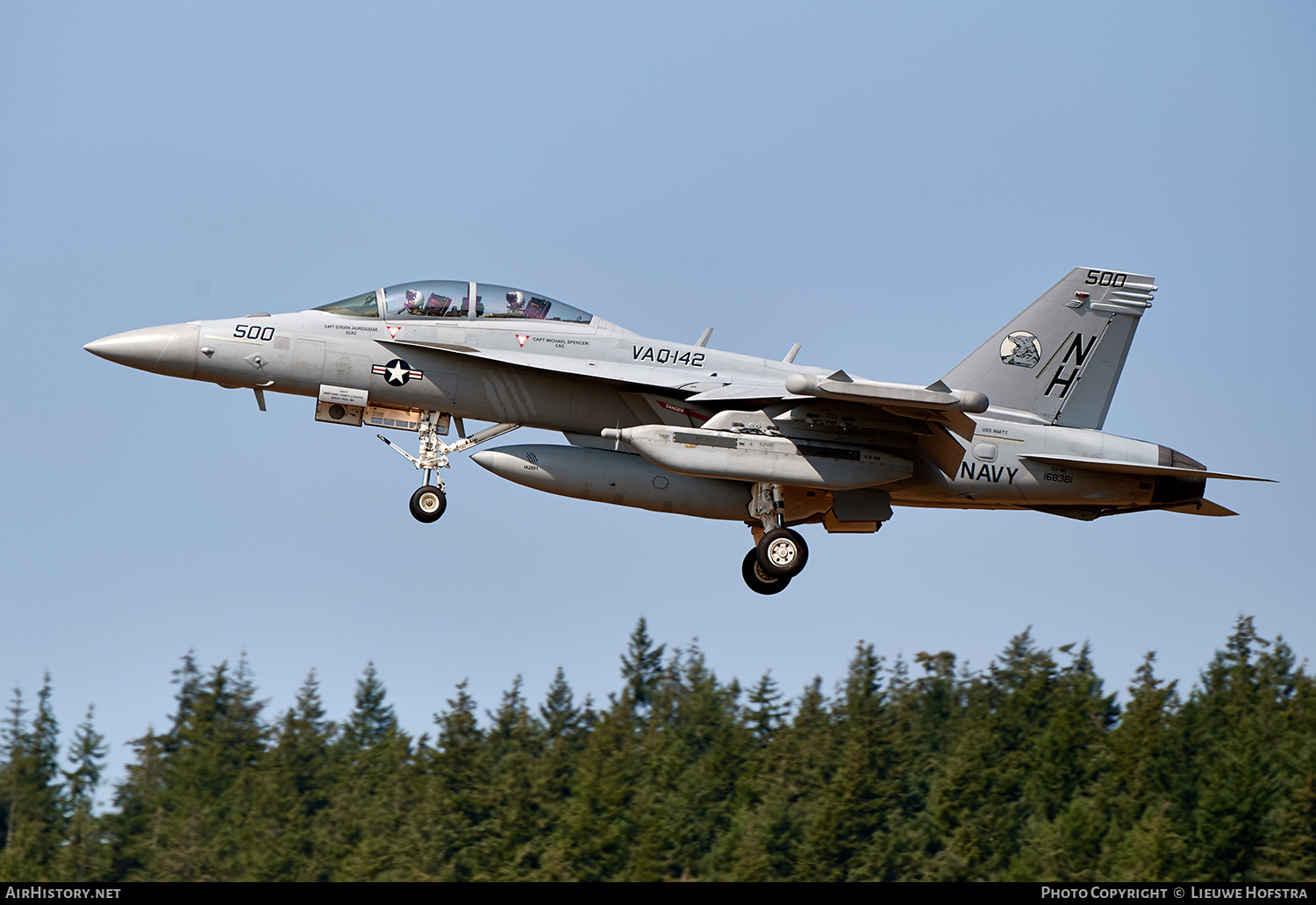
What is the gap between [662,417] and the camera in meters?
17.7

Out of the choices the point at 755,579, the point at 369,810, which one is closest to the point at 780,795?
the point at 369,810

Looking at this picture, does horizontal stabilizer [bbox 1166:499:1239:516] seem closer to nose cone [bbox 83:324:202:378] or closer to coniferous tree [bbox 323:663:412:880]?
nose cone [bbox 83:324:202:378]

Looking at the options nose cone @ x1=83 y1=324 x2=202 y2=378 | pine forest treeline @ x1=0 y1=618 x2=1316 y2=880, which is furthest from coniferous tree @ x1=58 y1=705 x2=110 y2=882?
nose cone @ x1=83 y1=324 x2=202 y2=378

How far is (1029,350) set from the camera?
19016 mm

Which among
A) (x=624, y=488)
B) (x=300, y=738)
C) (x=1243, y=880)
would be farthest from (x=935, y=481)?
(x=300, y=738)

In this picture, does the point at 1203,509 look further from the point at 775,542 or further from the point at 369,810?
the point at 369,810

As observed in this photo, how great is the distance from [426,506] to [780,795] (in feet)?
119

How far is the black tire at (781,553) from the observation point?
17.7 metres

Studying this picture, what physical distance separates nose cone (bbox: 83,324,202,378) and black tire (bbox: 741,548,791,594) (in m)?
7.49

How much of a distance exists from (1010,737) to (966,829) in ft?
28.4

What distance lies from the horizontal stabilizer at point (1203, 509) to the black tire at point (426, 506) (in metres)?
9.70

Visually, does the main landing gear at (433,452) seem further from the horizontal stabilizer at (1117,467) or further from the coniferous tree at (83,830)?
the coniferous tree at (83,830)

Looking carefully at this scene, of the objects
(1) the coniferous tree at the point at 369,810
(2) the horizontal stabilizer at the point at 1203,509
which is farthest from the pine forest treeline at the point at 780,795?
(2) the horizontal stabilizer at the point at 1203,509

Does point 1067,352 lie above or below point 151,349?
above
